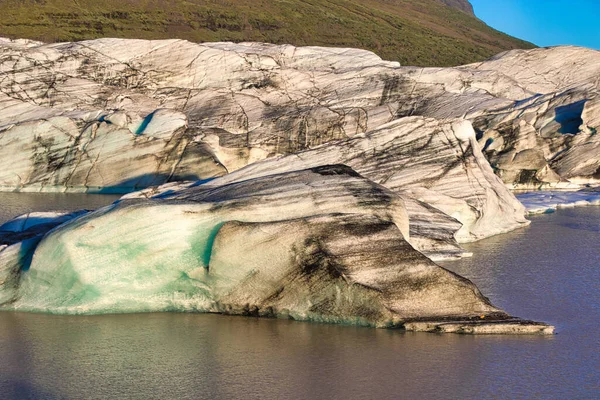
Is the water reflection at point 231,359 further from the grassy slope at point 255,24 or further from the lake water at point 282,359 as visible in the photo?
the grassy slope at point 255,24

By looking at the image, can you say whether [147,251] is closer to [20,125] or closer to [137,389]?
[137,389]

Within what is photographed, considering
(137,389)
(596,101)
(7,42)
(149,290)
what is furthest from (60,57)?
(137,389)

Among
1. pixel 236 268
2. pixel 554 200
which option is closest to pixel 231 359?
pixel 236 268

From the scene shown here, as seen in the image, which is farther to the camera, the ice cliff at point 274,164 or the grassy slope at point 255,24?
the grassy slope at point 255,24

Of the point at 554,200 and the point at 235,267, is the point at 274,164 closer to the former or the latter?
the point at 235,267

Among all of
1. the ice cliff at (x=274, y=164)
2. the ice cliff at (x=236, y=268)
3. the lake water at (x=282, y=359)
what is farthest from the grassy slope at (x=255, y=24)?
the lake water at (x=282, y=359)

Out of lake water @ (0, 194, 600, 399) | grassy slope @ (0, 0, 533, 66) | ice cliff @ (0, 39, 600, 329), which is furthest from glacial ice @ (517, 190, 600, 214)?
grassy slope @ (0, 0, 533, 66)
